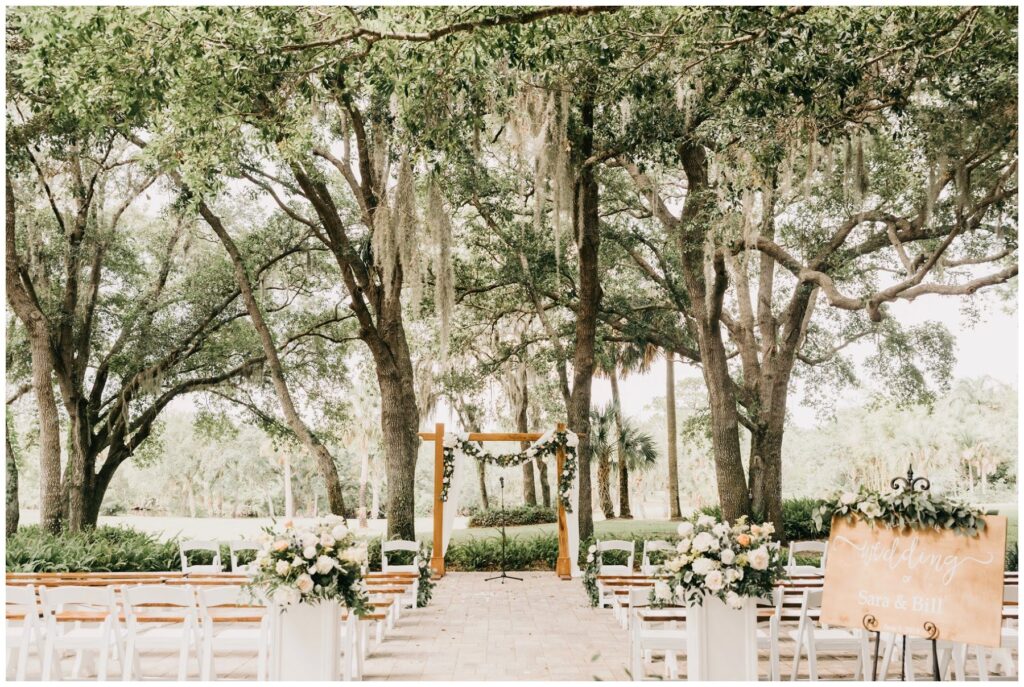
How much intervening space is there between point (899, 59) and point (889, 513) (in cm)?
459

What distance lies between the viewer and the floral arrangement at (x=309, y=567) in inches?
167

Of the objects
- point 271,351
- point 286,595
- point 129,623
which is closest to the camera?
point 286,595

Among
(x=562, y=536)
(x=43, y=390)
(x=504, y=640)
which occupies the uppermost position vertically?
(x=43, y=390)

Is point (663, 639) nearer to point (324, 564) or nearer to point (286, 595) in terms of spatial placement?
point (324, 564)

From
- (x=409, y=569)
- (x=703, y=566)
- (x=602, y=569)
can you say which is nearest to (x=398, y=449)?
(x=409, y=569)

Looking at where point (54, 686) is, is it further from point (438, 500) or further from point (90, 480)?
point (90, 480)

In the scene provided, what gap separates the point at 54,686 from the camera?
439 cm

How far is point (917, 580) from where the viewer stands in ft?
11.7

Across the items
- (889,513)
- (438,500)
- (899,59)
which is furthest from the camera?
(438,500)

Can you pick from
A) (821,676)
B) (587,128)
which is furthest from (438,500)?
(821,676)

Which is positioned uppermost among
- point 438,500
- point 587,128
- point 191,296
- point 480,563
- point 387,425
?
point 587,128

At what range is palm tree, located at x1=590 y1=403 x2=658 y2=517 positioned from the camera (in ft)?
69.8

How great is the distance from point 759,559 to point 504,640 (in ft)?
9.72

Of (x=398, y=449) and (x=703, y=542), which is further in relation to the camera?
(x=398, y=449)
